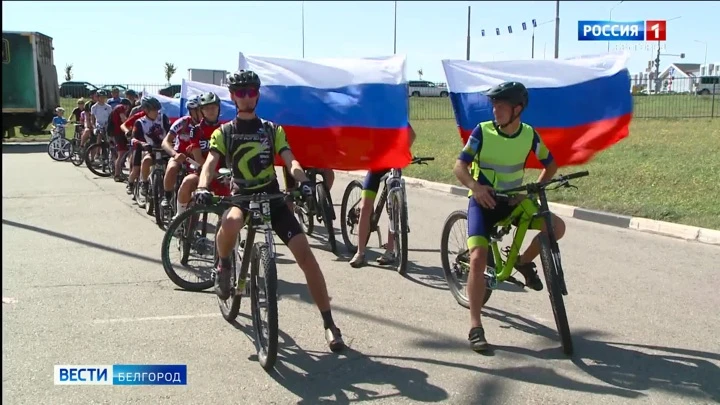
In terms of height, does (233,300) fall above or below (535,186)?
below

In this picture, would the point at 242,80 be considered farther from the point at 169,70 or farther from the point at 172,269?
the point at 169,70

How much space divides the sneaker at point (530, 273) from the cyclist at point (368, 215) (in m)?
2.39

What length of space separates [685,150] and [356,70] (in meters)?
11.1

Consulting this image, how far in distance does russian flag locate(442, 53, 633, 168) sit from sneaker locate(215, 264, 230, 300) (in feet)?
7.62

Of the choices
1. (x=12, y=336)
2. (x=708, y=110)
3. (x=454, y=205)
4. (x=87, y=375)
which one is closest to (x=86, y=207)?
(x=454, y=205)

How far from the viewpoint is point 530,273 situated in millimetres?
5539

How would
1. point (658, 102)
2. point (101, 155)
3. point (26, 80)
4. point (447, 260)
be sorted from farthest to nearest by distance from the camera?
point (658, 102)
point (26, 80)
point (101, 155)
point (447, 260)

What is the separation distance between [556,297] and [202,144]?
471 cm

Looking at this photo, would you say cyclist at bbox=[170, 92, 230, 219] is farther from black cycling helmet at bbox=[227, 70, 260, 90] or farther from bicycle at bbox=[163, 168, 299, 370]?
black cycling helmet at bbox=[227, 70, 260, 90]

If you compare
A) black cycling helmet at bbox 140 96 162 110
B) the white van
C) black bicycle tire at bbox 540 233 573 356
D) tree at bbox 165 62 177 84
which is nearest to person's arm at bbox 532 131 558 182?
black bicycle tire at bbox 540 233 573 356

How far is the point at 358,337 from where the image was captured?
541 cm

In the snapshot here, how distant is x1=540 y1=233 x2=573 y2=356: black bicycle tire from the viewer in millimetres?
4883

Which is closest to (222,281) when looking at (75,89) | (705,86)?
(75,89)

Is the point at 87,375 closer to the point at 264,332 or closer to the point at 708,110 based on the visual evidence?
the point at 264,332
